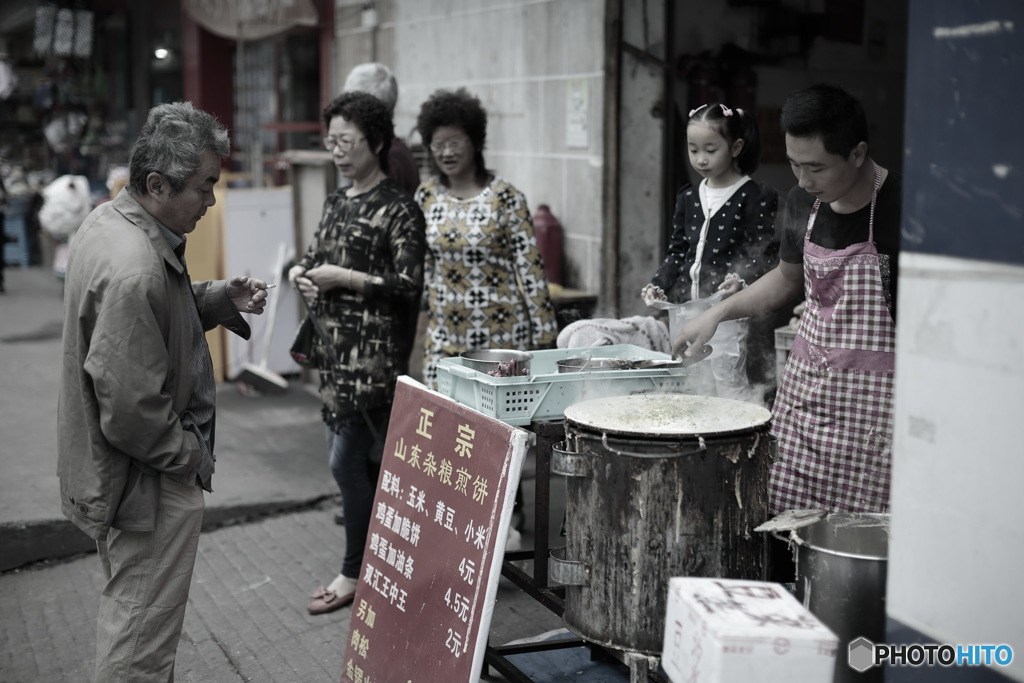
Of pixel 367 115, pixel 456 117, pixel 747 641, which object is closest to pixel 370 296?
pixel 367 115

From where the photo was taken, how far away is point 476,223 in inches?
192

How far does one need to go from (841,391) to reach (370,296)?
216 cm

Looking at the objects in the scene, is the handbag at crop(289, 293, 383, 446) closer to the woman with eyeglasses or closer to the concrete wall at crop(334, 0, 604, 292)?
Result: the woman with eyeglasses

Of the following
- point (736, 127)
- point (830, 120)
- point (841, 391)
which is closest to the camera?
point (830, 120)

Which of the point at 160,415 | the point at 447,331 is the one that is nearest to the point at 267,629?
the point at 447,331

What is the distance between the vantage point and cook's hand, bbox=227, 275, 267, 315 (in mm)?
3758

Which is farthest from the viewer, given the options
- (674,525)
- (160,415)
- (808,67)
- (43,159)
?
(43,159)

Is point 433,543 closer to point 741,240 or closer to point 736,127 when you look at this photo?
point 741,240

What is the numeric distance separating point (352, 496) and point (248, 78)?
31.0ft

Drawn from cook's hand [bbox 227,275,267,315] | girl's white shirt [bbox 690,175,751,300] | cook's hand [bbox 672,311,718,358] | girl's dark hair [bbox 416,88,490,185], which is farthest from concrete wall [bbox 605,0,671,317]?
cook's hand [bbox 227,275,267,315]

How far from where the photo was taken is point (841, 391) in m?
3.30

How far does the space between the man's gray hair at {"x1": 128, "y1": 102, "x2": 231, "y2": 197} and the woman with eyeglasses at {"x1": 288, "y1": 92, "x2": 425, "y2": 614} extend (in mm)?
1383

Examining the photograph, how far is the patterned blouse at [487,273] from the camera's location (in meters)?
4.91

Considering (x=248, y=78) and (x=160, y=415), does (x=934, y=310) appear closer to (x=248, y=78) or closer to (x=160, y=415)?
(x=160, y=415)
